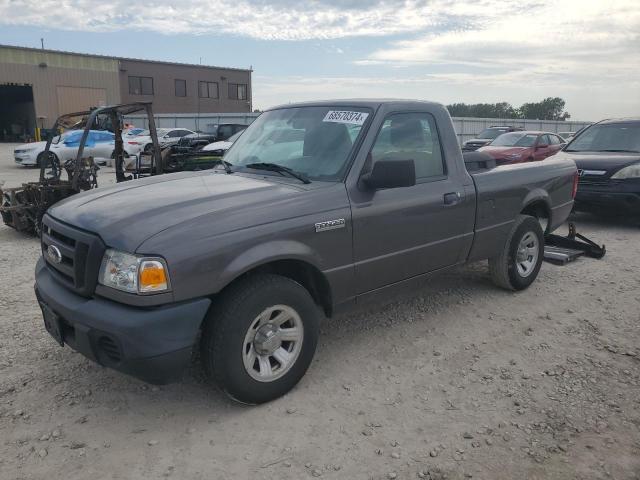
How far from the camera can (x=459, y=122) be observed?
3005 centimetres

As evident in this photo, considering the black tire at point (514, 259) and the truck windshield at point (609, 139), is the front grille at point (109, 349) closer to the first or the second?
the black tire at point (514, 259)

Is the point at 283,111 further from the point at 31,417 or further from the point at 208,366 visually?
the point at 31,417

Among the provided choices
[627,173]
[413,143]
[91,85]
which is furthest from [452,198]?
[91,85]

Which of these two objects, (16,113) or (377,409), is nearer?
(377,409)

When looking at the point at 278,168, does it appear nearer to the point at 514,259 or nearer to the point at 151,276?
the point at 151,276

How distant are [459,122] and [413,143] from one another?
90.2 ft

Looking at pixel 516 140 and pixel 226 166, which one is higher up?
pixel 226 166

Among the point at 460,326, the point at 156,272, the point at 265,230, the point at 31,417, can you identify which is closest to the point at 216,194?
the point at 265,230

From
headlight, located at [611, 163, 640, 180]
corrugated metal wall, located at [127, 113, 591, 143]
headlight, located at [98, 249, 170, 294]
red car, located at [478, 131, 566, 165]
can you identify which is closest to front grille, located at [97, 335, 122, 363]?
headlight, located at [98, 249, 170, 294]

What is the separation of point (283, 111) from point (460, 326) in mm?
2397

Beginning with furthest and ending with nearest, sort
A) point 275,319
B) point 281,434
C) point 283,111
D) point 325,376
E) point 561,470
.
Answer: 1. point 283,111
2. point 325,376
3. point 275,319
4. point 281,434
5. point 561,470

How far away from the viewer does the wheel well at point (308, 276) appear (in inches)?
134

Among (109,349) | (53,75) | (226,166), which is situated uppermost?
(53,75)

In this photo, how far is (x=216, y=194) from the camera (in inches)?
133
